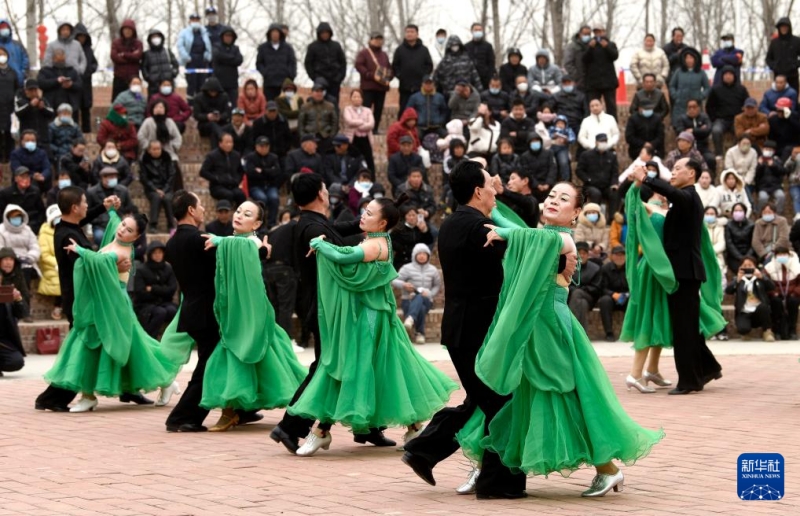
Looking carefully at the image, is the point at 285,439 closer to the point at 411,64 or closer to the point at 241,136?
the point at 241,136

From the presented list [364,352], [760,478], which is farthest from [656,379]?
[760,478]

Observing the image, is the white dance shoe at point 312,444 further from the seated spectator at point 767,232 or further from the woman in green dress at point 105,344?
the seated spectator at point 767,232

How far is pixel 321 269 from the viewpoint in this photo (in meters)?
10.5

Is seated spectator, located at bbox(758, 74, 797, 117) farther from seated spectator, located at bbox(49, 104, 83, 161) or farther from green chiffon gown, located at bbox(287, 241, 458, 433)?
green chiffon gown, located at bbox(287, 241, 458, 433)

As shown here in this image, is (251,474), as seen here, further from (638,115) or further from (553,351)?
(638,115)

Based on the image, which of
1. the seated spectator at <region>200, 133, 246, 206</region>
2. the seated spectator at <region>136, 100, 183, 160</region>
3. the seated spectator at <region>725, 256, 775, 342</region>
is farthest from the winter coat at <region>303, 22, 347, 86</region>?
the seated spectator at <region>725, 256, 775, 342</region>

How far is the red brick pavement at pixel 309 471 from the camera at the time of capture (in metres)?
8.27

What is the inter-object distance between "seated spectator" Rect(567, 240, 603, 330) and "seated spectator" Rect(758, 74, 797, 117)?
6.64 m

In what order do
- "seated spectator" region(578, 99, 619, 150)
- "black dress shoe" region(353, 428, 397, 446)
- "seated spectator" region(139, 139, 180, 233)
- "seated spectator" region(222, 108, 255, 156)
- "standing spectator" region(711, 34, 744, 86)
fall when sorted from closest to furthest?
"black dress shoe" region(353, 428, 397, 446) < "seated spectator" region(139, 139, 180, 233) < "seated spectator" region(222, 108, 255, 156) < "seated spectator" region(578, 99, 619, 150) < "standing spectator" region(711, 34, 744, 86)

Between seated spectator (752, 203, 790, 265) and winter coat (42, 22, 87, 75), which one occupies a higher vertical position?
winter coat (42, 22, 87, 75)

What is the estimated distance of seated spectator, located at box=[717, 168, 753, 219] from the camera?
22.4 meters

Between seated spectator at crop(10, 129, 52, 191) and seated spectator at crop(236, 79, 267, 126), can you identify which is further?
seated spectator at crop(236, 79, 267, 126)

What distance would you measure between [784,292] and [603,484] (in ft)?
41.7

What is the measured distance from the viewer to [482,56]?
2664cm
